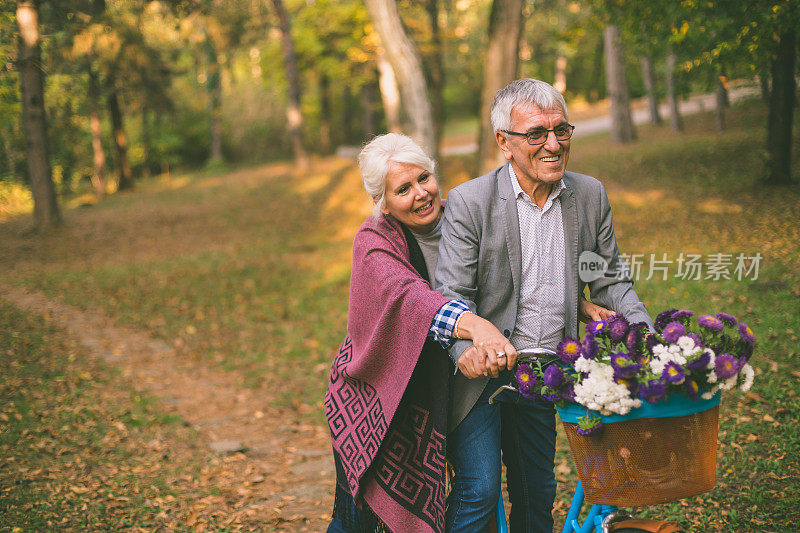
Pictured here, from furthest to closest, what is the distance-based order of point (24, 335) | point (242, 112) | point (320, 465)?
point (242, 112) → point (24, 335) → point (320, 465)

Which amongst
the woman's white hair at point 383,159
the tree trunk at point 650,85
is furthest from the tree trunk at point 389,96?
the woman's white hair at point 383,159

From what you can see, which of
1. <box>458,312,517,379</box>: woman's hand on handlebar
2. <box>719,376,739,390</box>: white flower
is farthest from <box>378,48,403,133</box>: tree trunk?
<box>719,376,739,390</box>: white flower

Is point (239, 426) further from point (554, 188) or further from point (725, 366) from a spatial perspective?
point (725, 366)

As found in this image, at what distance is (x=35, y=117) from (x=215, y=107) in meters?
18.6

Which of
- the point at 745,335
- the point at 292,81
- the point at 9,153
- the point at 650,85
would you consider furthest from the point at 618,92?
the point at 9,153

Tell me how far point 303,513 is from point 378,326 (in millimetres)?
2640

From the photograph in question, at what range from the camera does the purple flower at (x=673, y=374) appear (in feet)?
6.46

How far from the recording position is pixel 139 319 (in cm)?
1026

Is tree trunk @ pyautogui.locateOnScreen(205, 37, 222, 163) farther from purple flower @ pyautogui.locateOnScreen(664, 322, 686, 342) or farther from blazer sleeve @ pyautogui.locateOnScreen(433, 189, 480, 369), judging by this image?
purple flower @ pyautogui.locateOnScreen(664, 322, 686, 342)

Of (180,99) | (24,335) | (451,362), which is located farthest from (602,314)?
(180,99)

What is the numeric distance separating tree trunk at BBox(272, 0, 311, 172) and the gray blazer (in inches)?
841

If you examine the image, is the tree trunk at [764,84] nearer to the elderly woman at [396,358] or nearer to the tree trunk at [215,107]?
the elderly woman at [396,358]

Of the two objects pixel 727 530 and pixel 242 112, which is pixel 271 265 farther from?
pixel 242 112

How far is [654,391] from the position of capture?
1.98 metres
